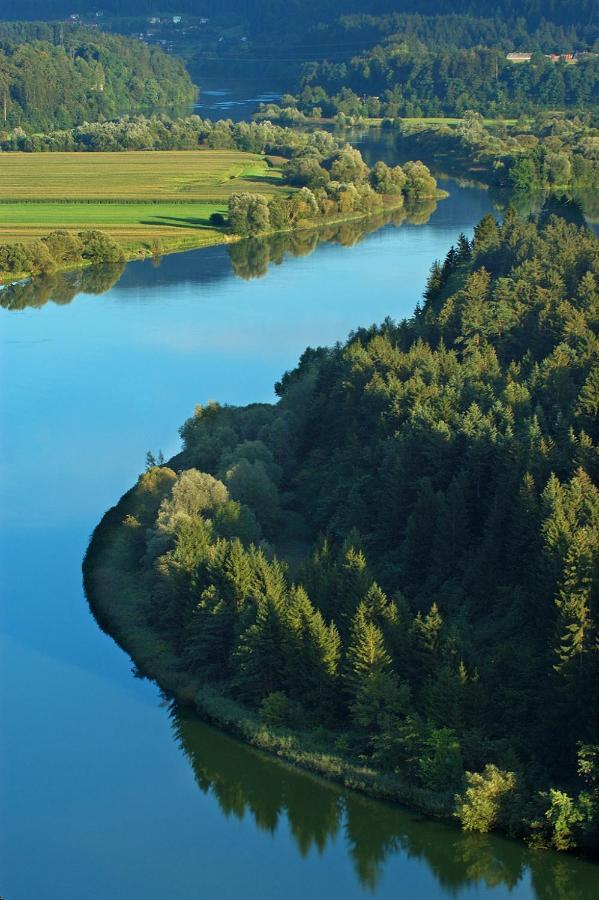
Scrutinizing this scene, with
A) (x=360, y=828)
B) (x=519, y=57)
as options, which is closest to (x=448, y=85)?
(x=519, y=57)

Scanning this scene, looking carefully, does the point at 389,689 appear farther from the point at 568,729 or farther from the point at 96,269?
the point at 96,269

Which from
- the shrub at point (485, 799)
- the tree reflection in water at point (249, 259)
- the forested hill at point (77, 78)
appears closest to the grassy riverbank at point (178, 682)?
the shrub at point (485, 799)

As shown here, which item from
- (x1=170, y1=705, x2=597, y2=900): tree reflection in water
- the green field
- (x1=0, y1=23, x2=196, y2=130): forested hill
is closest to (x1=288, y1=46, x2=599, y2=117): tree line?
(x1=0, y1=23, x2=196, y2=130): forested hill

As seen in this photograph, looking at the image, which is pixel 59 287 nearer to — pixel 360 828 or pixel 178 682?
pixel 178 682

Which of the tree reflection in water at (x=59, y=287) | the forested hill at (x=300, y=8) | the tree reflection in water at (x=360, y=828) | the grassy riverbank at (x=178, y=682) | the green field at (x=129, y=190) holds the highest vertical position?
the forested hill at (x=300, y=8)

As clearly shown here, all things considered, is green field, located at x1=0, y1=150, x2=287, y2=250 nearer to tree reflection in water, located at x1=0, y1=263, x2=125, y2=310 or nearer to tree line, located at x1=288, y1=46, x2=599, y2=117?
tree reflection in water, located at x1=0, y1=263, x2=125, y2=310

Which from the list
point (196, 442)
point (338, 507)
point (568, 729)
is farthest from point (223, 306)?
point (568, 729)

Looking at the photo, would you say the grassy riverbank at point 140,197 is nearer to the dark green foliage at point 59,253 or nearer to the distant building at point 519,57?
the dark green foliage at point 59,253
